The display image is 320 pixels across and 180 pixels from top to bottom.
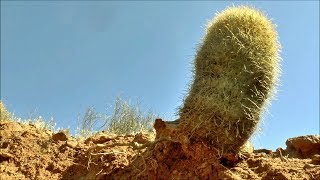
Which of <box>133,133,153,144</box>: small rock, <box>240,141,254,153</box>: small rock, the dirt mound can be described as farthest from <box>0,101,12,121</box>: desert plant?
<box>240,141,254,153</box>: small rock

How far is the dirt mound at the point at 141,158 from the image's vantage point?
4.35 m

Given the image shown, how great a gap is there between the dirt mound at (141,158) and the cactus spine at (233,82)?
207mm

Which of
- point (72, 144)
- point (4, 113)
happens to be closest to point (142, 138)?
point (72, 144)

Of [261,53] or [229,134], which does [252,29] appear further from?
[229,134]

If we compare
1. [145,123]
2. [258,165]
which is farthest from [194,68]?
[145,123]

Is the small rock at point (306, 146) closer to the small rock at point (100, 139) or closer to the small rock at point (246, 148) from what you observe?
the small rock at point (246, 148)

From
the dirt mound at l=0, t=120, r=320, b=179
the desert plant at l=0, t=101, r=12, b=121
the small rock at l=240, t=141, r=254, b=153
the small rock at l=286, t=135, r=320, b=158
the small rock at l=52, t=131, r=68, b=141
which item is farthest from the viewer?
the desert plant at l=0, t=101, r=12, b=121

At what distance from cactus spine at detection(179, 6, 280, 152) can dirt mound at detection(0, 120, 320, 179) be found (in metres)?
0.21

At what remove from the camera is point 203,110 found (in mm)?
4441

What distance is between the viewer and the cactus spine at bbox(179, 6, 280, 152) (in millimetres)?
4402

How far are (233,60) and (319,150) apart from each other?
1.62 m

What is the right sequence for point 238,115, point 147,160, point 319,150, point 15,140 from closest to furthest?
point 238,115, point 147,160, point 319,150, point 15,140

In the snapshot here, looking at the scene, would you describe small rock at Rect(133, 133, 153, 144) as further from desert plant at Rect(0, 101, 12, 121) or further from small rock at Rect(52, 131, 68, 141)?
desert plant at Rect(0, 101, 12, 121)

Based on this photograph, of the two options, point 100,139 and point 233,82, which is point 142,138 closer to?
point 100,139
